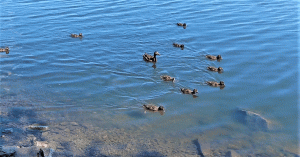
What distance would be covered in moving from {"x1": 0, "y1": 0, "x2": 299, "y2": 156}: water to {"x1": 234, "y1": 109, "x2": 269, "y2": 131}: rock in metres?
0.26

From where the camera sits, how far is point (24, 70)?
62.2ft

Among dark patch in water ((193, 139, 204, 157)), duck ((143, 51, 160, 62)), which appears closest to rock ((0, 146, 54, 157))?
dark patch in water ((193, 139, 204, 157))

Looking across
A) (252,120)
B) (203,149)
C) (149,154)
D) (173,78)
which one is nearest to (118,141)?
(149,154)

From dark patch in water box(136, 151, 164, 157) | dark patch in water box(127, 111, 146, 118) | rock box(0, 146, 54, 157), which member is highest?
dark patch in water box(127, 111, 146, 118)

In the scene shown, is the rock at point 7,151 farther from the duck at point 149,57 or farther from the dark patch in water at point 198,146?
the duck at point 149,57

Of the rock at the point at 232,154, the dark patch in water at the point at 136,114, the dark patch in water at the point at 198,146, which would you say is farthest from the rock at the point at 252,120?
the dark patch in water at the point at 136,114

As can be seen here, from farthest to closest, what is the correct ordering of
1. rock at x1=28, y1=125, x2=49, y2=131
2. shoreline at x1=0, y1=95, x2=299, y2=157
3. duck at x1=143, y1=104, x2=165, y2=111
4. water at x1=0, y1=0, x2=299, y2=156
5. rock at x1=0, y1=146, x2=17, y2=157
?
duck at x1=143, y1=104, x2=165, y2=111, water at x1=0, y1=0, x2=299, y2=156, rock at x1=28, y1=125, x2=49, y2=131, shoreline at x1=0, y1=95, x2=299, y2=157, rock at x1=0, y1=146, x2=17, y2=157

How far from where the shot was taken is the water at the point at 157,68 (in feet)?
47.4

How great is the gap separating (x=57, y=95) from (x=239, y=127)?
25.4 feet

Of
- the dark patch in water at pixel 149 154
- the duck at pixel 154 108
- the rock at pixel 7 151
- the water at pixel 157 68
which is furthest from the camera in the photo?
the duck at pixel 154 108

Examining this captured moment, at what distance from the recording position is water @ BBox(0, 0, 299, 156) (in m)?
14.5

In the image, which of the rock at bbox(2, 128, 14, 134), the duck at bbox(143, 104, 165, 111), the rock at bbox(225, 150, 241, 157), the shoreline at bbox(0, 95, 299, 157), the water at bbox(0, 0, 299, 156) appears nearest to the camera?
the shoreline at bbox(0, 95, 299, 157)

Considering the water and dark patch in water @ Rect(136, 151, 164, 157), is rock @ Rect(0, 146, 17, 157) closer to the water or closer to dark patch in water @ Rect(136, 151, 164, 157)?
the water

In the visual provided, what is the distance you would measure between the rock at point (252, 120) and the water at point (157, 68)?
26 centimetres
